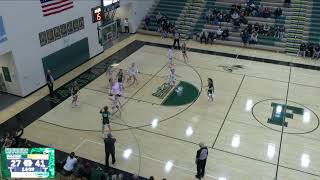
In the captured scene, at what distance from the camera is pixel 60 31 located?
856 inches

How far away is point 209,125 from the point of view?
16.9 meters

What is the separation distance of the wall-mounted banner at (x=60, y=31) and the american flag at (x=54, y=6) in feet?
3.34

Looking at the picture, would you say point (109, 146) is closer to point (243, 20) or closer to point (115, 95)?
point (115, 95)

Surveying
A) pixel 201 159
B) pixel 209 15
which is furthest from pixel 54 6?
pixel 209 15

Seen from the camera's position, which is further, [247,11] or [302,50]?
[247,11]

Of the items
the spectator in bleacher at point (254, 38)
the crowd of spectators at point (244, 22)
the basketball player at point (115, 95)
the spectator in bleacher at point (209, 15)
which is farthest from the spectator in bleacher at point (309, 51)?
the basketball player at point (115, 95)

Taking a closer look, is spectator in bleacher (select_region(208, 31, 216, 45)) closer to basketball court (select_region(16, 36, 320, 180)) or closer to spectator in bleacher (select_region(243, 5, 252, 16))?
spectator in bleacher (select_region(243, 5, 252, 16))

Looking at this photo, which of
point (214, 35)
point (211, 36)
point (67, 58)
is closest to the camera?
point (67, 58)

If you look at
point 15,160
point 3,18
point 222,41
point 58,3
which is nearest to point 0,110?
point 3,18

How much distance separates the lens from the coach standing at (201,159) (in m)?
12.3

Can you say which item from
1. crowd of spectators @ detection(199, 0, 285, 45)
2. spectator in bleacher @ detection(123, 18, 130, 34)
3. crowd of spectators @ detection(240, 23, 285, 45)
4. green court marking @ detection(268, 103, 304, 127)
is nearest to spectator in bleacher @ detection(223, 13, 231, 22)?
crowd of spectators @ detection(199, 0, 285, 45)

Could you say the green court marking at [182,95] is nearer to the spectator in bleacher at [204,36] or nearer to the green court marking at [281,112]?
the green court marking at [281,112]
